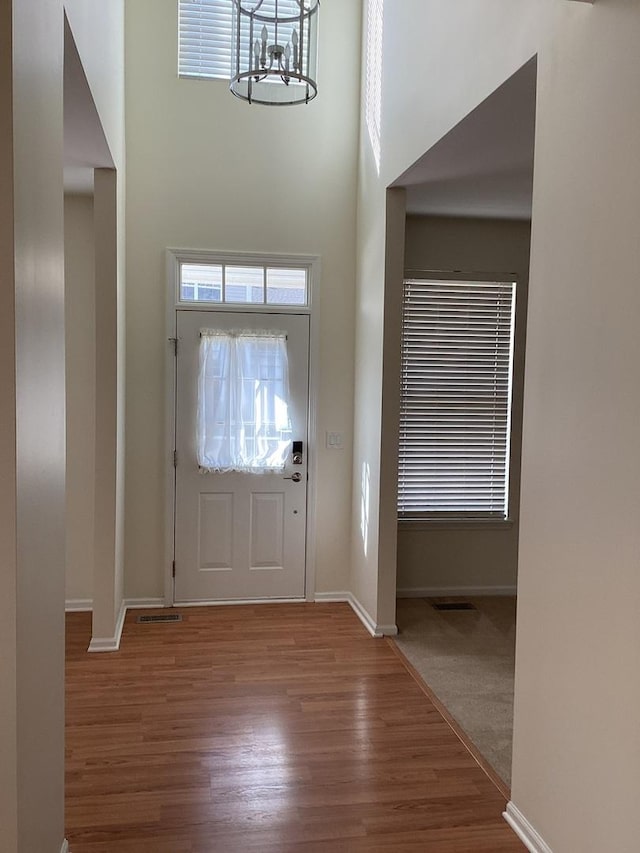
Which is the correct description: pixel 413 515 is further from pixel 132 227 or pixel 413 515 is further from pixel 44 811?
pixel 44 811

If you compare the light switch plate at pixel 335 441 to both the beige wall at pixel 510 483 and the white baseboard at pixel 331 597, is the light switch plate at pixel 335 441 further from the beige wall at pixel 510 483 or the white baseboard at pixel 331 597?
the white baseboard at pixel 331 597

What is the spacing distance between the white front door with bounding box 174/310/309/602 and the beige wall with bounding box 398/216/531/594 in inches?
34.0

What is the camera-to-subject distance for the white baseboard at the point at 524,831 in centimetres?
253

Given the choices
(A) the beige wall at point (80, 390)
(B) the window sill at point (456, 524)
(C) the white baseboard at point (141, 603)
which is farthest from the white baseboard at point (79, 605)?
(B) the window sill at point (456, 524)

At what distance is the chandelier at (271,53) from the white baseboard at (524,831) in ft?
10.1

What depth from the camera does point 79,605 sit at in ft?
17.1

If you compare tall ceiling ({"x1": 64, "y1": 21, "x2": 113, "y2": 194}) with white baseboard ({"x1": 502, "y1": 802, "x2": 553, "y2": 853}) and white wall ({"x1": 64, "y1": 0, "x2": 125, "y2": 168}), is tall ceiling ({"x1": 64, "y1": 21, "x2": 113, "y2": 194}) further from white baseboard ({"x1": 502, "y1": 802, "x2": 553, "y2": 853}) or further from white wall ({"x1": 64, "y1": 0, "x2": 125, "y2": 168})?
white baseboard ({"x1": 502, "y1": 802, "x2": 553, "y2": 853})

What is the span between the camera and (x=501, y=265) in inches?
215

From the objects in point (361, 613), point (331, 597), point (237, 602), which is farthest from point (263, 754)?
point (331, 597)

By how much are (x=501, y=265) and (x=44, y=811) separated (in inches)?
180

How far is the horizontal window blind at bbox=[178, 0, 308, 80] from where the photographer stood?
16.8ft

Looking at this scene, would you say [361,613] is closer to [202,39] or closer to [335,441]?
[335,441]

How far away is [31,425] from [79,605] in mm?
3645

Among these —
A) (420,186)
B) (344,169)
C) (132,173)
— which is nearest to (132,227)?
(132,173)
